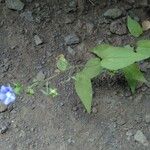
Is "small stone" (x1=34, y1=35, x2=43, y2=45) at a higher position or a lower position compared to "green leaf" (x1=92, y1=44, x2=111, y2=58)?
lower

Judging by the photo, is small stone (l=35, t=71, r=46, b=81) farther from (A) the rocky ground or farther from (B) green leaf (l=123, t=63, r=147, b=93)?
(B) green leaf (l=123, t=63, r=147, b=93)

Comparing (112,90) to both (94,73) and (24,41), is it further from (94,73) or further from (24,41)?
(24,41)

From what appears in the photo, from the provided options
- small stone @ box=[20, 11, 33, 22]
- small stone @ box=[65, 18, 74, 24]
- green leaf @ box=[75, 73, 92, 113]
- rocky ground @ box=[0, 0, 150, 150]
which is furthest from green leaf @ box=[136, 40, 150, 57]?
small stone @ box=[20, 11, 33, 22]

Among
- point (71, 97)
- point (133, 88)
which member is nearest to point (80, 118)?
point (71, 97)

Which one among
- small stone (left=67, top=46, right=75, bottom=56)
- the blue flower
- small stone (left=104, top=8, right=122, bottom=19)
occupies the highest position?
the blue flower

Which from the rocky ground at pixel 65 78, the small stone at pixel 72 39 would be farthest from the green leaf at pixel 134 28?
the small stone at pixel 72 39

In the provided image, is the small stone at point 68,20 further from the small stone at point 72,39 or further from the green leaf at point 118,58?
the green leaf at point 118,58

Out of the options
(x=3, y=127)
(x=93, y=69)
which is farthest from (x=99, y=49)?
(x=3, y=127)
